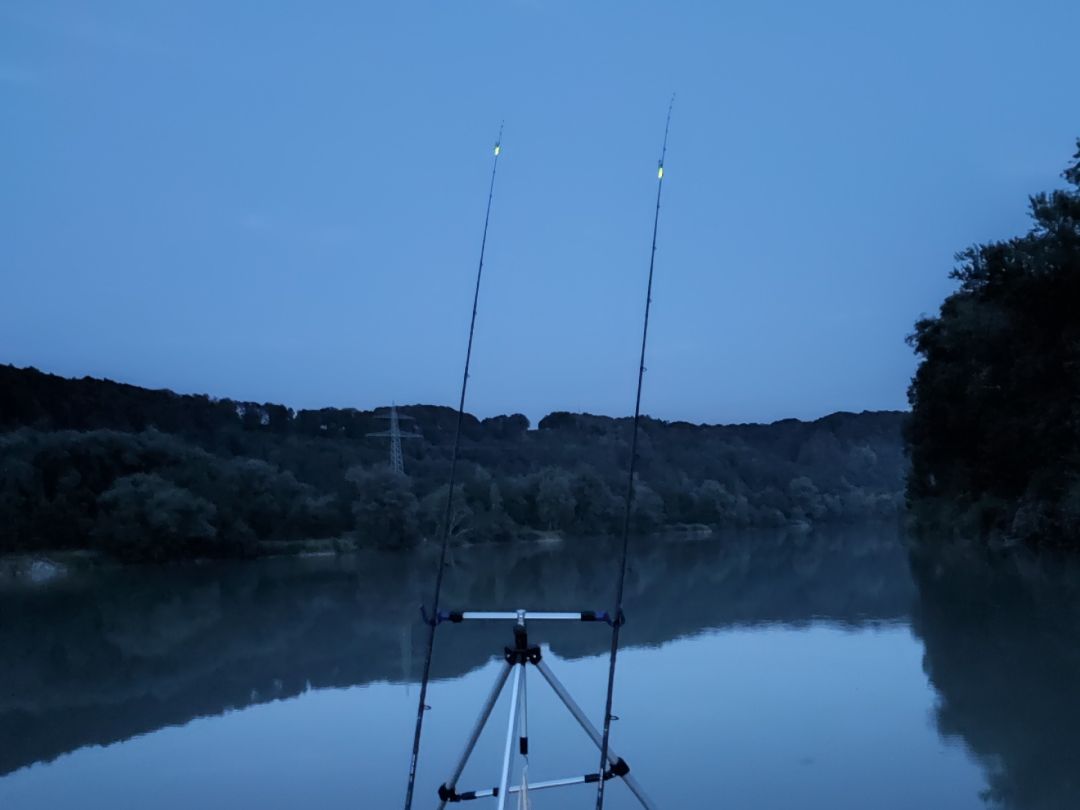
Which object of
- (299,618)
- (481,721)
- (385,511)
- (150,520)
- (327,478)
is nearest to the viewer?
(481,721)

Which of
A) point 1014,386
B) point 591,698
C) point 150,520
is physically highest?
point 1014,386

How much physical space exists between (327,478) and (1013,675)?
26.1 m

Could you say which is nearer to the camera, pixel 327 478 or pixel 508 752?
pixel 508 752

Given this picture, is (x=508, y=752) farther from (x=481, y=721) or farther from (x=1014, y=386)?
(x=1014, y=386)

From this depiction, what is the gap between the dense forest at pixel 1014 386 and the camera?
51.8 feet

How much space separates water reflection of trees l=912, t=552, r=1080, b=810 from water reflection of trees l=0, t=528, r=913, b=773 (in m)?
1.07

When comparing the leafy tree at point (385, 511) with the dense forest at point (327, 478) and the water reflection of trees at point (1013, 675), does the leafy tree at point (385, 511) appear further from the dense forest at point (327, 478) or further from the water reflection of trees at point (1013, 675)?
the water reflection of trees at point (1013, 675)

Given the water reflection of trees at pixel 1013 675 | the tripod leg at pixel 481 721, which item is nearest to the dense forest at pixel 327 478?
the water reflection of trees at pixel 1013 675

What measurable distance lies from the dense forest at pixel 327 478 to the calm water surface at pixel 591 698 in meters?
8.50

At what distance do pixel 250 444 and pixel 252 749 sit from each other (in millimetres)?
28678

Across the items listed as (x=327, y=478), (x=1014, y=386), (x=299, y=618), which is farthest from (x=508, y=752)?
(x=327, y=478)

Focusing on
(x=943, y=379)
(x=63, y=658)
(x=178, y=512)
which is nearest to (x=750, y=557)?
(x=943, y=379)

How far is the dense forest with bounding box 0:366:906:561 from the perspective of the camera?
2416cm

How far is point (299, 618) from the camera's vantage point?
535 inches
